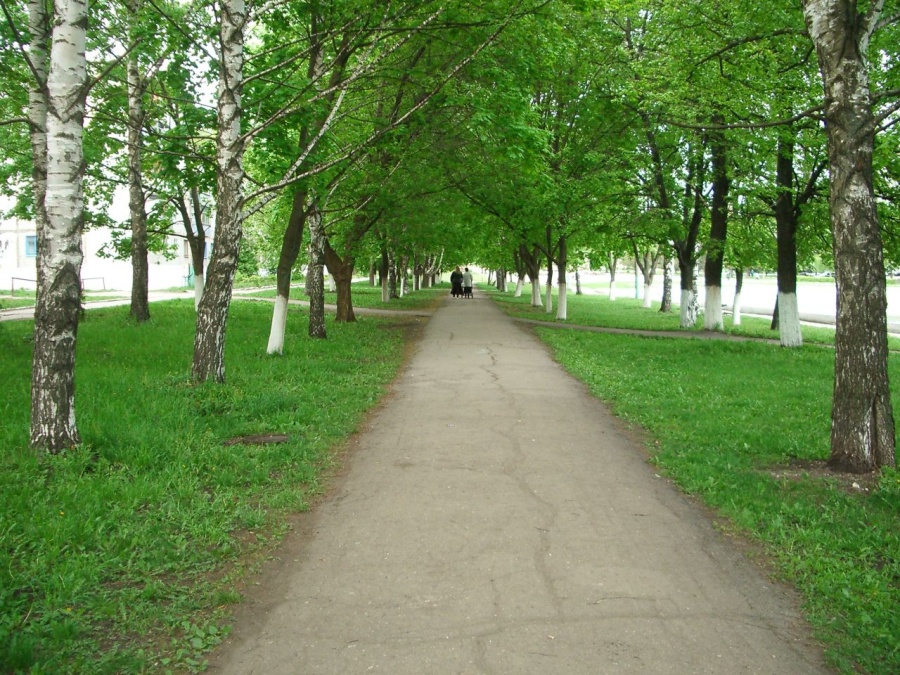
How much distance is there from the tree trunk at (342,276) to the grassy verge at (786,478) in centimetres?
897

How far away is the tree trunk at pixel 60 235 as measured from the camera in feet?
17.8

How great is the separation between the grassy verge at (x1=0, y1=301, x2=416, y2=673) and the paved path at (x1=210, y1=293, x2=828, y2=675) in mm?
348

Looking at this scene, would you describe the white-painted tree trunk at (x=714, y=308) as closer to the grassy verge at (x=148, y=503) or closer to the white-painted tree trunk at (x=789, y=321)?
the white-painted tree trunk at (x=789, y=321)

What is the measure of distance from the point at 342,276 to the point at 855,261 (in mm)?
15199

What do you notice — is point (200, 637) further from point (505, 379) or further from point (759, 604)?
point (505, 379)

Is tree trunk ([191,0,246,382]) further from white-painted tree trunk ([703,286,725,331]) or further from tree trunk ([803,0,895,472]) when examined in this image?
white-painted tree trunk ([703,286,725,331])

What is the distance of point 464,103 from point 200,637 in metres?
9.04

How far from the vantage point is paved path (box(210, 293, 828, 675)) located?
3.16 meters

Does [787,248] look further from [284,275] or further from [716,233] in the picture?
[284,275]

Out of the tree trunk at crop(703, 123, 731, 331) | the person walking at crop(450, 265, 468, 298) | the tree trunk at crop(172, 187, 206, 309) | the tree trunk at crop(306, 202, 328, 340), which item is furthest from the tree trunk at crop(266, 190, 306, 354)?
the person walking at crop(450, 265, 468, 298)

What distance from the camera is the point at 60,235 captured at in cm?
543

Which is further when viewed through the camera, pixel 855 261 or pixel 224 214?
pixel 224 214

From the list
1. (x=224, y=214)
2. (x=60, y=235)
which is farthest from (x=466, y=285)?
(x=60, y=235)

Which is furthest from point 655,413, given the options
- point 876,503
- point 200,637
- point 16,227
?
point 16,227
